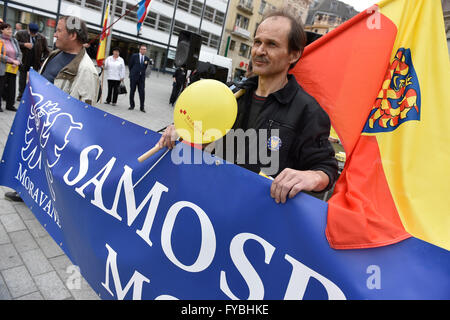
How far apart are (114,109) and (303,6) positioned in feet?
142

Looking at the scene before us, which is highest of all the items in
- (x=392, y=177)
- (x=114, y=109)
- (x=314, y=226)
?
(x=392, y=177)

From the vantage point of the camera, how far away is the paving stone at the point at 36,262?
213 centimetres

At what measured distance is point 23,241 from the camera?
240 cm

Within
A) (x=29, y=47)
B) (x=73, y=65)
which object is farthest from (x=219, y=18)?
(x=73, y=65)

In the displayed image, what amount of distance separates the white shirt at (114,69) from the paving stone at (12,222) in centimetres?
624

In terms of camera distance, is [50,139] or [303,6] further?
[303,6]

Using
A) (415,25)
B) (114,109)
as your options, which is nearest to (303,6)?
(114,109)

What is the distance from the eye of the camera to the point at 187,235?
1346 mm

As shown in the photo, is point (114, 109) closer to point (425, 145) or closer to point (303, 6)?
point (425, 145)

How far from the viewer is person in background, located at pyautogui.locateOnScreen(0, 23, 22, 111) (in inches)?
212

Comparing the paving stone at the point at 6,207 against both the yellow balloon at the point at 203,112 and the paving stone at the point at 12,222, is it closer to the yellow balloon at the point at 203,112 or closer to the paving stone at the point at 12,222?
the paving stone at the point at 12,222

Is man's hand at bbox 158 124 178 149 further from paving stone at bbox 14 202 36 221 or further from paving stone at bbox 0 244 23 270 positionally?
paving stone at bbox 14 202 36 221

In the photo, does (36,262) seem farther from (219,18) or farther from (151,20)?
(219,18)

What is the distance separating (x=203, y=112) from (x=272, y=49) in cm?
56
